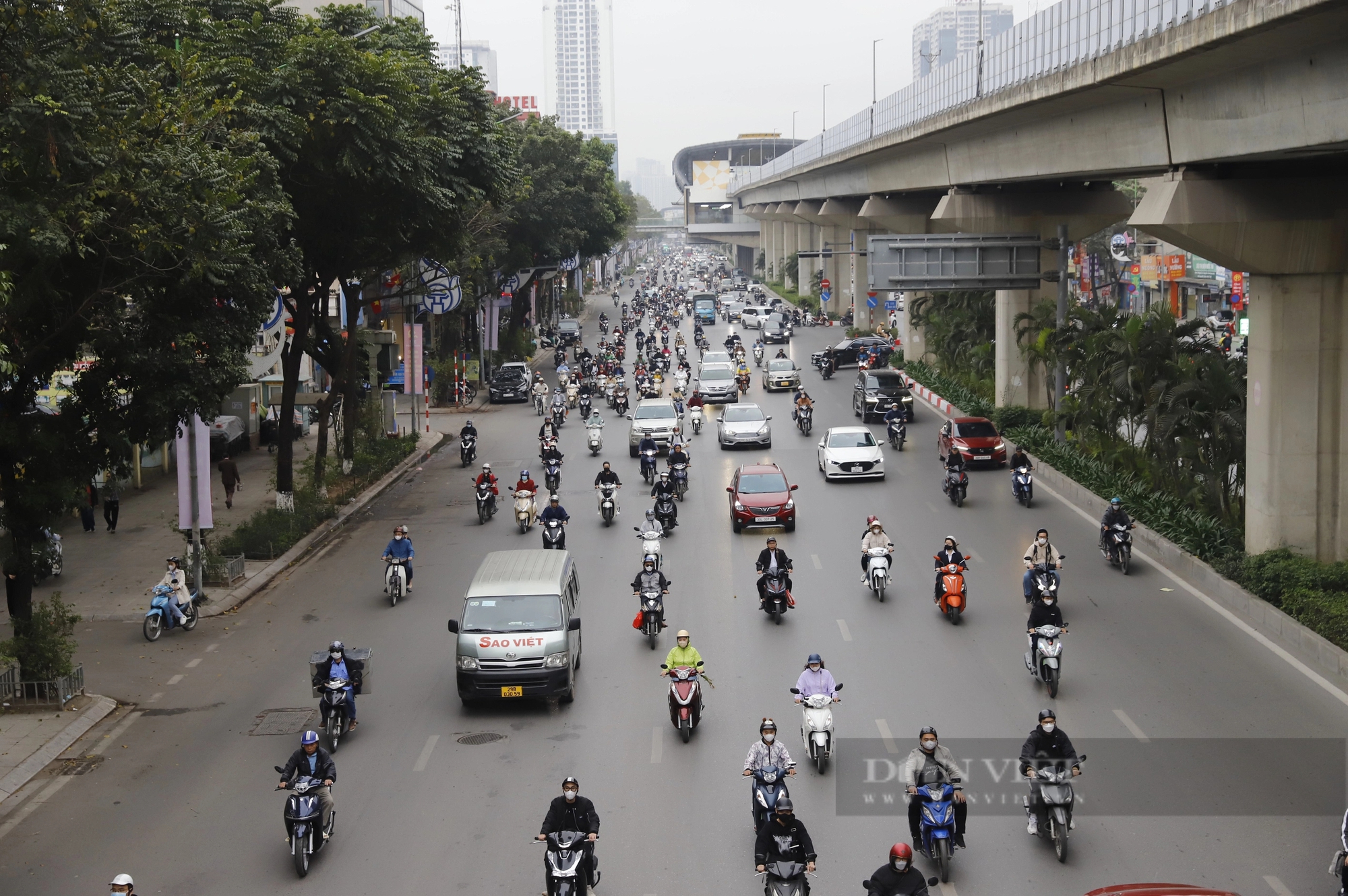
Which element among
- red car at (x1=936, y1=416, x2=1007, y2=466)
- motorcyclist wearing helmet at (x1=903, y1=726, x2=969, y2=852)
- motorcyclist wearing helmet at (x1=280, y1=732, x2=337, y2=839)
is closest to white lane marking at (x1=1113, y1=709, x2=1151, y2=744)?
motorcyclist wearing helmet at (x1=903, y1=726, x2=969, y2=852)

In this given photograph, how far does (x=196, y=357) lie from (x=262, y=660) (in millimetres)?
4522

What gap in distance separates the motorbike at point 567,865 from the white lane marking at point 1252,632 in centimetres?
973

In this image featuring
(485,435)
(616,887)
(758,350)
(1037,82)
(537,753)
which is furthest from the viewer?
(758,350)

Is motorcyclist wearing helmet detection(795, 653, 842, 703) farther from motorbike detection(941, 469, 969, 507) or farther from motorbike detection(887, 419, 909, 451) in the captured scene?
motorbike detection(887, 419, 909, 451)

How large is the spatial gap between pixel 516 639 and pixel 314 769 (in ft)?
14.1

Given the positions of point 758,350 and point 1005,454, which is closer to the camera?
point 1005,454

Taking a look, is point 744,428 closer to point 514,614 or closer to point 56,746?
point 514,614

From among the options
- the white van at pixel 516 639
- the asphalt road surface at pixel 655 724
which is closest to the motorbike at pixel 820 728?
the asphalt road surface at pixel 655 724

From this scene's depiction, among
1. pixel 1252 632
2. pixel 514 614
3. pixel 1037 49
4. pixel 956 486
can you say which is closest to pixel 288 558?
pixel 514 614

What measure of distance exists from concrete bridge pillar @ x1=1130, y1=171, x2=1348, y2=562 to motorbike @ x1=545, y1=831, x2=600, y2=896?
14.2 m

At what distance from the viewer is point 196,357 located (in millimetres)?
17797

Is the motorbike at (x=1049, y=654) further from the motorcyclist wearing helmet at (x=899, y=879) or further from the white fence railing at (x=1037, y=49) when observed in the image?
the white fence railing at (x=1037, y=49)

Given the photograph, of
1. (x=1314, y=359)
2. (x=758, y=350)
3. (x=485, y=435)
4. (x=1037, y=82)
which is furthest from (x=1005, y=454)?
(x=758, y=350)

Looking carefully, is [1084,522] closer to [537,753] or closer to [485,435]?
[537,753]
